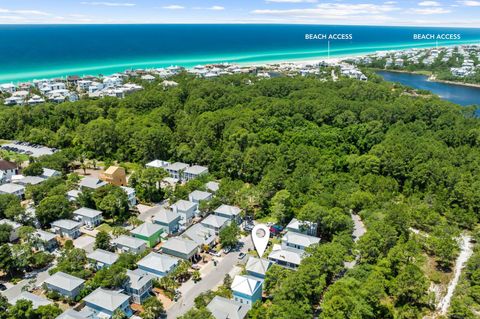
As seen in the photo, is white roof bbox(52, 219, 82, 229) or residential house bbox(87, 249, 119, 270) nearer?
residential house bbox(87, 249, 119, 270)

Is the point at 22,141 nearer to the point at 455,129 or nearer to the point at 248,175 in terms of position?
the point at 248,175

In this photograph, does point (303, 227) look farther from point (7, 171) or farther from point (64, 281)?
point (7, 171)

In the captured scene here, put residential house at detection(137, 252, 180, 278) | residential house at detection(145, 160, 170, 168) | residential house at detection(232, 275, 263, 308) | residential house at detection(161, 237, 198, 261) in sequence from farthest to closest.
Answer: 1. residential house at detection(145, 160, 170, 168)
2. residential house at detection(161, 237, 198, 261)
3. residential house at detection(137, 252, 180, 278)
4. residential house at detection(232, 275, 263, 308)

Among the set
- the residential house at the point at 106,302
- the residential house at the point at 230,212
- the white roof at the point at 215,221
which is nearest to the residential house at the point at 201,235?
the white roof at the point at 215,221

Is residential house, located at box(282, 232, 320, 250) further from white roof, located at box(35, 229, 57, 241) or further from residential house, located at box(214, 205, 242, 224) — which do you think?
white roof, located at box(35, 229, 57, 241)

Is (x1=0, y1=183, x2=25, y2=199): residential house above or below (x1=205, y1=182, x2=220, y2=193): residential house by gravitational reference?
above

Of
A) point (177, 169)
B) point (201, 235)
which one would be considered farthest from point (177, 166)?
point (201, 235)

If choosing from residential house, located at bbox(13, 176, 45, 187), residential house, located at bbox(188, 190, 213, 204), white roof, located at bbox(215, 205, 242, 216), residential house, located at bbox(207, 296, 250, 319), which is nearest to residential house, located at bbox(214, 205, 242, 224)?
white roof, located at bbox(215, 205, 242, 216)
